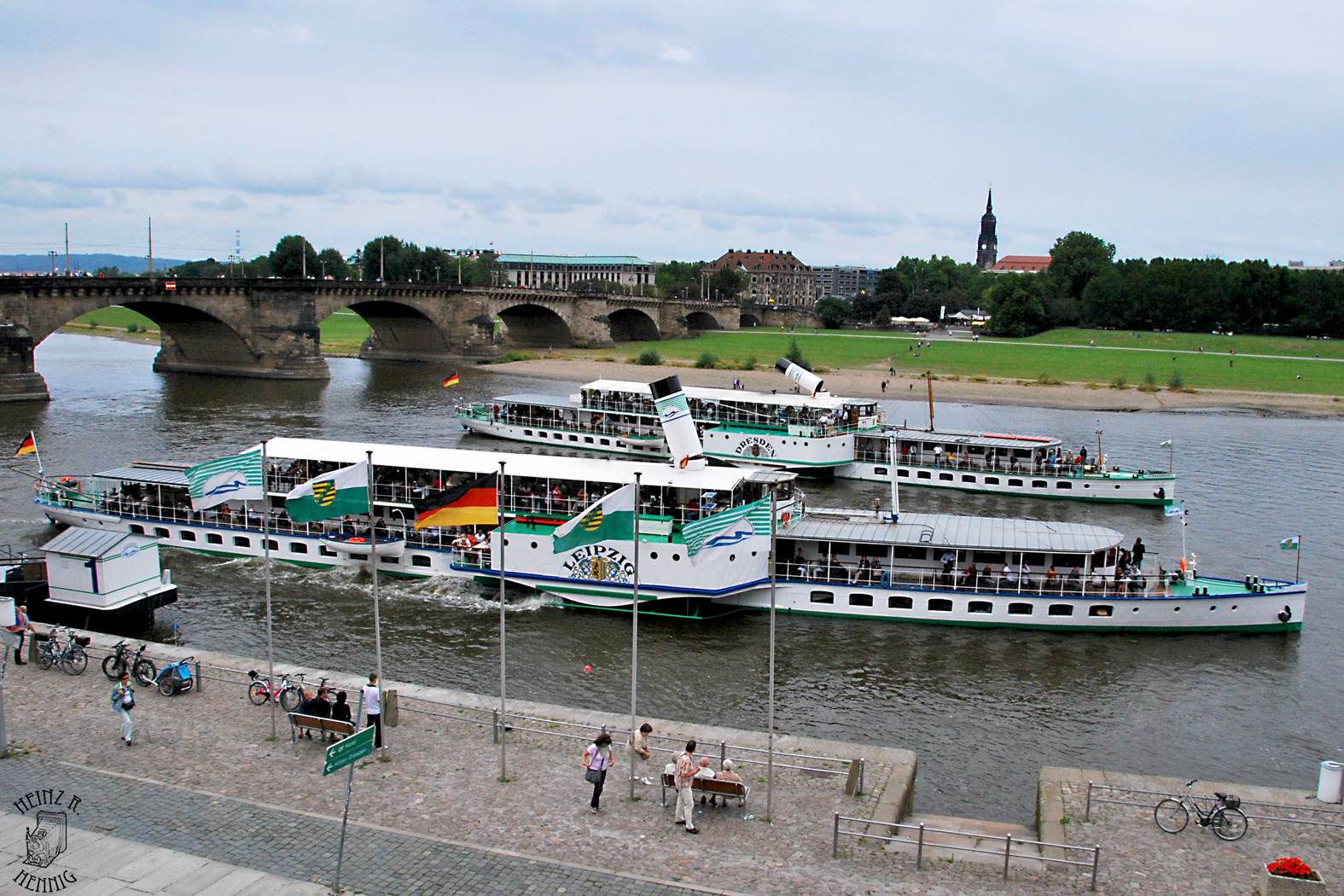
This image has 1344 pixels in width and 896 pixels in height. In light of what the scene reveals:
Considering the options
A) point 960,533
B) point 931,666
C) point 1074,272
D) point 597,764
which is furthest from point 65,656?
point 1074,272

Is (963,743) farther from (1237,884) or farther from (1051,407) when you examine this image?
(1051,407)

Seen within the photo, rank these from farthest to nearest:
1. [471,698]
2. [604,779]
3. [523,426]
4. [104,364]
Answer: [104,364]
[523,426]
[471,698]
[604,779]

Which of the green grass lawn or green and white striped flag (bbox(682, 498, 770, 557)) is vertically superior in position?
the green grass lawn

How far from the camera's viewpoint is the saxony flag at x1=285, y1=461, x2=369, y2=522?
86.6ft

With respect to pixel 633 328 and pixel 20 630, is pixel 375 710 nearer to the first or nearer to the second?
pixel 20 630

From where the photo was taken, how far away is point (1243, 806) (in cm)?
1975

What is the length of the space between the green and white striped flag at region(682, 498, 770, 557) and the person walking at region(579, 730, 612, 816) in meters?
11.6

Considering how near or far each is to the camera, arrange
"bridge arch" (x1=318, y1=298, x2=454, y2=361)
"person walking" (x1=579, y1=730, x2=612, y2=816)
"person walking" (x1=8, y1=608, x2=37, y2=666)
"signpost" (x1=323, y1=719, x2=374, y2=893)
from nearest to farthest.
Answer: "signpost" (x1=323, y1=719, x2=374, y2=893)
"person walking" (x1=579, y1=730, x2=612, y2=816)
"person walking" (x1=8, y1=608, x2=37, y2=666)
"bridge arch" (x1=318, y1=298, x2=454, y2=361)

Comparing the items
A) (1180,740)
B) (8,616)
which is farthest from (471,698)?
(1180,740)

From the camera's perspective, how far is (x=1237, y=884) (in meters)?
16.9

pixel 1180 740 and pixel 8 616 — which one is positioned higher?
pixel 8 616

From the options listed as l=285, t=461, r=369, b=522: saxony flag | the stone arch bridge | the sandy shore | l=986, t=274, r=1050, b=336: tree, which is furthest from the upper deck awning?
l=986, t=274, r=1050, b=336: tree

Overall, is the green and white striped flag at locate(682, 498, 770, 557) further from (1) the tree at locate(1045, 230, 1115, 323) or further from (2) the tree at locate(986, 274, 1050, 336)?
(1) the tree at locate(1045, 230, 1115, 323)

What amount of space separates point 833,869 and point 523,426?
59586 millimetres
